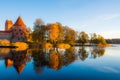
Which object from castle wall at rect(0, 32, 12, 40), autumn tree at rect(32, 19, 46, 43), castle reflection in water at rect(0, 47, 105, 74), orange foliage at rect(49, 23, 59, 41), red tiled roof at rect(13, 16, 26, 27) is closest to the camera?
castle reflection in water at rect(0, 47, 105, 74)

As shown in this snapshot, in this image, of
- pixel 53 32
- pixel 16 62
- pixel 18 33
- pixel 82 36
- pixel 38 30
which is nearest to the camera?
pixel 16 62

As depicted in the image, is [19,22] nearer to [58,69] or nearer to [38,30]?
[38,30]

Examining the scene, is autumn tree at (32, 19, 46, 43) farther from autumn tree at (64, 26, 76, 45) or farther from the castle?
the castle

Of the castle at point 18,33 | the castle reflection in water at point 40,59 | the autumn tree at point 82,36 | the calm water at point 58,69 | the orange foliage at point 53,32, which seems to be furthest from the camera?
the autumn tree at point 82,36

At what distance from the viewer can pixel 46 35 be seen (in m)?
55.8

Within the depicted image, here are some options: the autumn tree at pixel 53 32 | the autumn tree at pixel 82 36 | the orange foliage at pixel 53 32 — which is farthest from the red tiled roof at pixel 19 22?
the autumn tree at pixel 82 36

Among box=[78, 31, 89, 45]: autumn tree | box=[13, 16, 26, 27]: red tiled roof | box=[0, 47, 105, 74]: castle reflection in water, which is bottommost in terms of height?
box=[0, 47, 105, 74]: castle reflection in water

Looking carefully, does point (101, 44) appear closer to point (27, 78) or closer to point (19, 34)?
point (19, 34)

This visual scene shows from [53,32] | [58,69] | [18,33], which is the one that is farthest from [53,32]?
[58,69]

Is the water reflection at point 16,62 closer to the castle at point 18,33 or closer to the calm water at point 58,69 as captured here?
the calm water at point 58,69

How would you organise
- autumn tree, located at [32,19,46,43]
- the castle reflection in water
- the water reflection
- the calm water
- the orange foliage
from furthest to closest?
autumn tree, located at [32,19,46,43] → the orange foliage → the castle reflection in water → the water reflection → the calm water

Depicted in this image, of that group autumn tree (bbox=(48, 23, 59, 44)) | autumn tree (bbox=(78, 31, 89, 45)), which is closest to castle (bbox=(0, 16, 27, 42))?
autumn tree (bbox=(48, 23, 59, 44))

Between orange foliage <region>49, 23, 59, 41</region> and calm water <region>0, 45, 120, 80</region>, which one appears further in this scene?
orange foliage <region>49, 23, 59, 41</region>

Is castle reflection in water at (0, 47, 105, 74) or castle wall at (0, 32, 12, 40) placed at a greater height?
castle wall at (0, 32, 12, 40)
